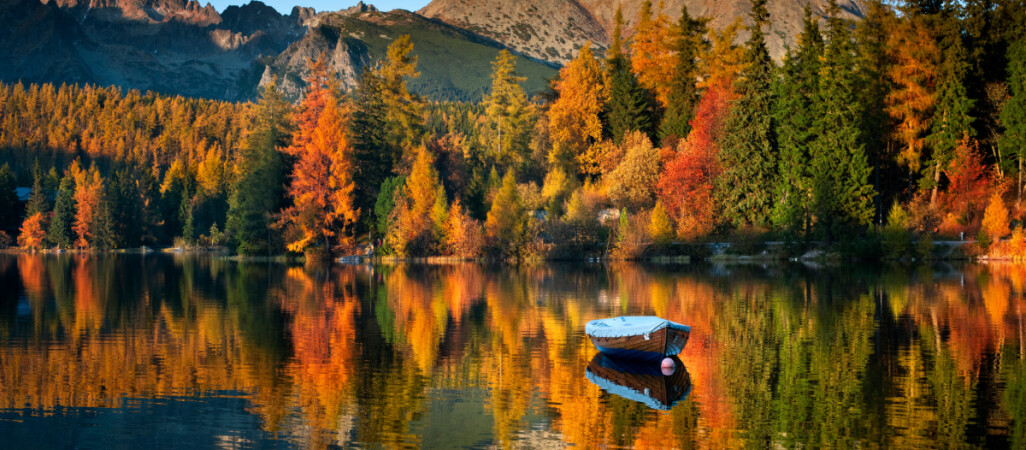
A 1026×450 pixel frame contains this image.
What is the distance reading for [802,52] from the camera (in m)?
66.0

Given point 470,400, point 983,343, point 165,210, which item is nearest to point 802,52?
point 983,343

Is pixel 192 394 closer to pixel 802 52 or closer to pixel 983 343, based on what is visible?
pixel 983 343

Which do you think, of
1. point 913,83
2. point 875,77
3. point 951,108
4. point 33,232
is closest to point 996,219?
point 951,108

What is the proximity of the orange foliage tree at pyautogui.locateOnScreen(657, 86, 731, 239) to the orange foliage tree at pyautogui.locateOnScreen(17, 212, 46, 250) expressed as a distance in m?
93.8

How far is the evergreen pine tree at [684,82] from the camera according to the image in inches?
2964

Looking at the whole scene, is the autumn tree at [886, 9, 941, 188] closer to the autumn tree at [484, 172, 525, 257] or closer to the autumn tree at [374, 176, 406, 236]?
the autumn tree at [484, 172, 525, 257]

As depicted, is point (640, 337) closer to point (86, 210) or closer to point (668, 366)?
point (668, 366)

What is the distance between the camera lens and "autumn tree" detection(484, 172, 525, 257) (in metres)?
70.2

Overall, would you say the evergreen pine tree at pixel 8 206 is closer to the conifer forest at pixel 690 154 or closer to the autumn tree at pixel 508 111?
the conifer forest at pixel 690 154

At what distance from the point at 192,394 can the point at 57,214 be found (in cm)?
11592

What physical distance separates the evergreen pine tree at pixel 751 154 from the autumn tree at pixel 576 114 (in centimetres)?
1539

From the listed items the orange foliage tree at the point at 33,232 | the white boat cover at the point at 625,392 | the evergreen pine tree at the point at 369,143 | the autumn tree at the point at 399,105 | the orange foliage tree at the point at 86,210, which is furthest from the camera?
the orange foliage tree at the point at 33,232

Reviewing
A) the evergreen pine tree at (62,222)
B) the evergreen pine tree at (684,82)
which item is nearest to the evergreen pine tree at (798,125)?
the evergreen pine tree at (684,82)

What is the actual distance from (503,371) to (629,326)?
350 cm
